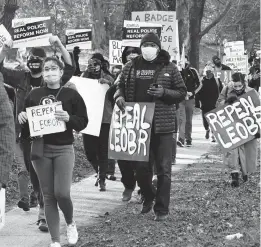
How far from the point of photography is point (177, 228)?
7.57 m

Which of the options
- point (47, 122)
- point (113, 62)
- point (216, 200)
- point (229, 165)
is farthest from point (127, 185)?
point (113, 62)

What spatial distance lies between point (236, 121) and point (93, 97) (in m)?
2.07

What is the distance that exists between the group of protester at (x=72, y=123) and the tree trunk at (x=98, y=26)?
513 inches

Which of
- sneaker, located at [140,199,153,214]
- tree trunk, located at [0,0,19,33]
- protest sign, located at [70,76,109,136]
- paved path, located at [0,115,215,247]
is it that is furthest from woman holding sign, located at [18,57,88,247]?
tree trunk, located at [0,0,19,33]

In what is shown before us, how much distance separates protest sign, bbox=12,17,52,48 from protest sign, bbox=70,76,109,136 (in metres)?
0.85

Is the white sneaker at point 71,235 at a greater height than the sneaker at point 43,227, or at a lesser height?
greater

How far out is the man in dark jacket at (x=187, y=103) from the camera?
1636cm

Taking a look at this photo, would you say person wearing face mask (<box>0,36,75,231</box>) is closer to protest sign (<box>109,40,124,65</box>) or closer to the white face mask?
the white face mask

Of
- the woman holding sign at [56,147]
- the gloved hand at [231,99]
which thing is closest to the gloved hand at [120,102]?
the woman holding sign at [56,147]

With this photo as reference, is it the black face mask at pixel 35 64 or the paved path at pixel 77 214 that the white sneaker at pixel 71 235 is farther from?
the black face mask at pixel 35 64

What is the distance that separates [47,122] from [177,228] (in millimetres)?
1873

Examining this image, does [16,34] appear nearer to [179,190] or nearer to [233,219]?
[179,190]

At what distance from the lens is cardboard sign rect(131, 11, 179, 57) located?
14.5m

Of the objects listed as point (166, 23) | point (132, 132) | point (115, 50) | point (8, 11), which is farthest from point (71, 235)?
point (115, 50)
